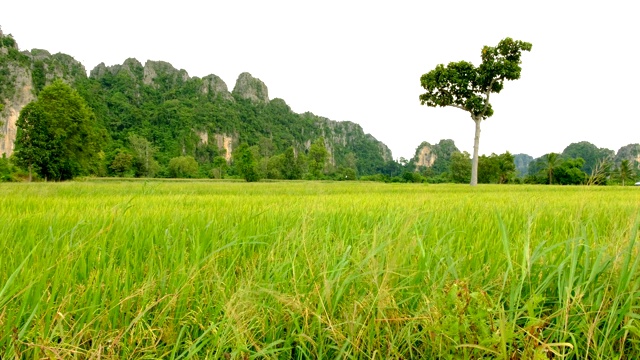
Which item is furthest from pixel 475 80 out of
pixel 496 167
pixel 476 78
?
pixel 496 167

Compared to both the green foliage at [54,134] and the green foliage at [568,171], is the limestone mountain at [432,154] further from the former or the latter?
the green foliage at [54,134]

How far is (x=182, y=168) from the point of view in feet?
281

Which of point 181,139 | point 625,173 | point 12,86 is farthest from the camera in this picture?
point 181,139

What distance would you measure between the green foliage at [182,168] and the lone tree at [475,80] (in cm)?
7564

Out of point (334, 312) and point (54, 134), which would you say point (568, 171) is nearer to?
point (334, 312)

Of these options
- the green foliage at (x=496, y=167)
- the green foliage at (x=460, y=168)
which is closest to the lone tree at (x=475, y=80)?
the green foliage at (x=496, y=167)

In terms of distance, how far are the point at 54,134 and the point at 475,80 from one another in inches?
1322

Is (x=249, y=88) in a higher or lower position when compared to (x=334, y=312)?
higher

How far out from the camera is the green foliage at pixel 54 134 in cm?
2784

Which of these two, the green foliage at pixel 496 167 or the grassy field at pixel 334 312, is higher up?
the green foliage at pixel 496 167

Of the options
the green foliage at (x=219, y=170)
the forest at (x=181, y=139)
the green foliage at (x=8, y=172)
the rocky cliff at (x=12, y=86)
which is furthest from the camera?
the green foliage at (x=219, y=170)

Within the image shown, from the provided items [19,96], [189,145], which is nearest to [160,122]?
[189,145]

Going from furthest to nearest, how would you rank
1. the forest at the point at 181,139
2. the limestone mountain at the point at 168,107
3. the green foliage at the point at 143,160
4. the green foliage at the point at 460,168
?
the limestone mountain at the point at 168,107 → the green foliage at the point at 460,168 → the green foliage at the point at 143,160 → the forest at the point at 181,139

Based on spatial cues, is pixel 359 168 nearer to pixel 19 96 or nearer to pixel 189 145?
pixel 189 145
